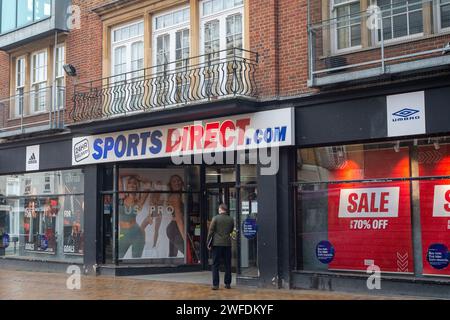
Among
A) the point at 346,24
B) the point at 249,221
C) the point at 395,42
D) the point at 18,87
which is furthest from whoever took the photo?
the point at 18,87

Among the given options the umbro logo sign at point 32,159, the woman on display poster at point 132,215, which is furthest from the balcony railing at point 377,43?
the umbro logo sign at point 32,159

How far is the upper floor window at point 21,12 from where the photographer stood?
17.5 metres

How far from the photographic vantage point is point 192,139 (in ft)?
45.1

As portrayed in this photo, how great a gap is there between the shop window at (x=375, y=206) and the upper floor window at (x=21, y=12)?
371 inches

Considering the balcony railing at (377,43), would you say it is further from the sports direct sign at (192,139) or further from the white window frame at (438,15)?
the sports direct sign at (192,139)

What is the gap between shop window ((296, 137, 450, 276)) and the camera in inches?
421

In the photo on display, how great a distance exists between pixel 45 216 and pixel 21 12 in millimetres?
6136

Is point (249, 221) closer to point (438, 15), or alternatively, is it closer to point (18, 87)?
point (438, 15)

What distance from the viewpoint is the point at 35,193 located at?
1830 cm

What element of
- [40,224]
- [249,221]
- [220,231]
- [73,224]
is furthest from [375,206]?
[40,224]

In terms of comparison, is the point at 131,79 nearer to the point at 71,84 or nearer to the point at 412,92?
the point at 71,84

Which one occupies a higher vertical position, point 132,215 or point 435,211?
point 435,211

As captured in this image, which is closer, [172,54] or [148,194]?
[172,54]
